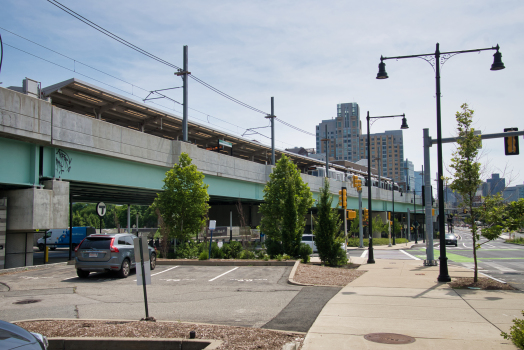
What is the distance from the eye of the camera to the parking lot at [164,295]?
9469 millimetres

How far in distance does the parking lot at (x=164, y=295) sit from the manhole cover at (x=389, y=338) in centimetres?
200

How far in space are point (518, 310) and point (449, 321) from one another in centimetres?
228

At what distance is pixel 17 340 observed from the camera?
178 inches

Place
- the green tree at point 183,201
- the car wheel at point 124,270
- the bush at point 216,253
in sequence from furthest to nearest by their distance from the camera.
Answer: the green tree at point 183,201, the bush at point 216,253, the car wheel at point 124,270

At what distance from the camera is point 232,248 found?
21922mm

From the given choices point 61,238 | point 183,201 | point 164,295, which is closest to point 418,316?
point 164,295

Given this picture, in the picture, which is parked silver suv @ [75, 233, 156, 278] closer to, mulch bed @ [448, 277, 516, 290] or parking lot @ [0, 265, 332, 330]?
parking lot @ [0, 265, 332, 330]

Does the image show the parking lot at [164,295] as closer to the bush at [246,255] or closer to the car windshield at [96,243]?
the car windshield at [96,243]

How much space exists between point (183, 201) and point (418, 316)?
15.6 metres

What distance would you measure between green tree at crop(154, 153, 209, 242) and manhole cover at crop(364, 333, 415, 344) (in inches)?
647

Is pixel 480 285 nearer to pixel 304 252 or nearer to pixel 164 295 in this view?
pixel 304 252

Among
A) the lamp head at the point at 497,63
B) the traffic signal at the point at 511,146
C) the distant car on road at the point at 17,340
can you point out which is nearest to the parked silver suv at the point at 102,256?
the distant car on road at the point at 17,340

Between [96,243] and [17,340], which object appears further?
[96,243]

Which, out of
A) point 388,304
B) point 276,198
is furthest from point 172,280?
point 276,198
